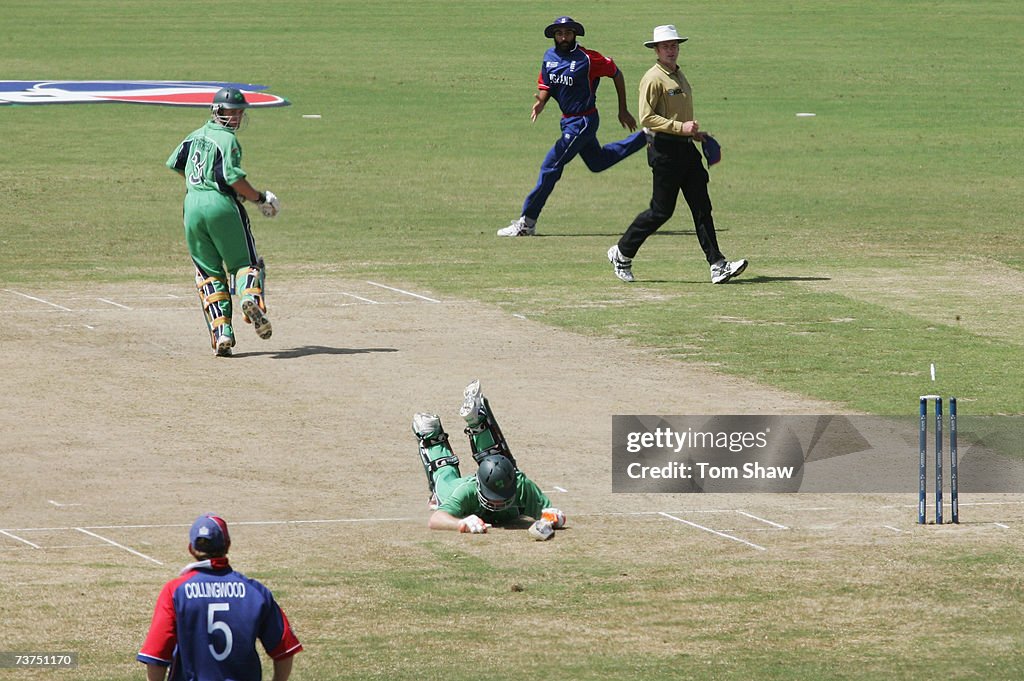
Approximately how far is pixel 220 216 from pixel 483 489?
19.2 feet

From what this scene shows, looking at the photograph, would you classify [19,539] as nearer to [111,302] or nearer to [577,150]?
[111,302]

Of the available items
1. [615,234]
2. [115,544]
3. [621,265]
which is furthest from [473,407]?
[615,234]

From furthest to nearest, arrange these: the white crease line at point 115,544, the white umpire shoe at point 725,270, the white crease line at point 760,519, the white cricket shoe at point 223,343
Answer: the white umpire shoe at point 725,270, the white cricket shoe at point 223,343, the white crease line at point 760,519, the white crease line at point 115,544

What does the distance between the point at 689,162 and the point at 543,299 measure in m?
2.01

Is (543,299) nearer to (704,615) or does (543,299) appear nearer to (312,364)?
(312,364)

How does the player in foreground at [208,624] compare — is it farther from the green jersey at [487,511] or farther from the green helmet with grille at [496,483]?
the green jersey at [487,511]

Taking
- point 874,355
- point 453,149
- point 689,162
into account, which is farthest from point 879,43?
point 874,355

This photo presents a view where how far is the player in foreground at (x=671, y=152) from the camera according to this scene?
18766 millimetres

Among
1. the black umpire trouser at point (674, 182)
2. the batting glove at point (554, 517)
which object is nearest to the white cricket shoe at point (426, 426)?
the batting glove at point (554, 517)

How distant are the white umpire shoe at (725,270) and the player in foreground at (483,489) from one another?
8.11 metres

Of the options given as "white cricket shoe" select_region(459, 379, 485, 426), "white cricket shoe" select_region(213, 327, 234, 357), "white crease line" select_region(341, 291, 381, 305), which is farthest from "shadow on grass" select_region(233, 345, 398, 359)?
"white cricket shoe" select_region(459, 379, 485, 426)

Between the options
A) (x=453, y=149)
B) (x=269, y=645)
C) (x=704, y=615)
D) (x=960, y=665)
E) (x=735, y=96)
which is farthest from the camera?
(x=735, y=96)

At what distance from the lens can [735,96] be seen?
126 feet

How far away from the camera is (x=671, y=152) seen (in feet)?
62.6
